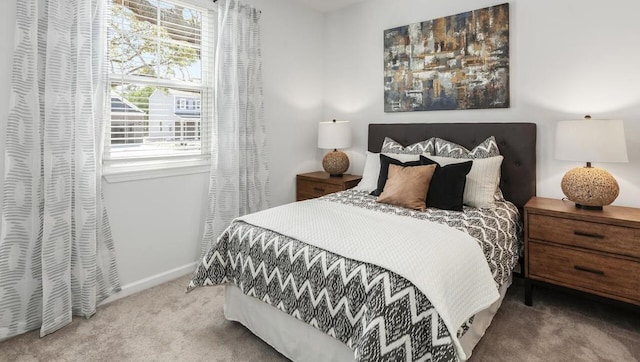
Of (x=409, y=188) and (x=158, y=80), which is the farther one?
(x=158, y=80)

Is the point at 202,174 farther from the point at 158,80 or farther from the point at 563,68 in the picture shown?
the point at 563,68

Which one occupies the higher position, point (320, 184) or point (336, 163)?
point (336, 163)

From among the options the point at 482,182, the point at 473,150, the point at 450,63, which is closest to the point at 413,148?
the point at 473,150

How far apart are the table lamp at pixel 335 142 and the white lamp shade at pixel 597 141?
1.88 meters

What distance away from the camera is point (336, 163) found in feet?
11.9

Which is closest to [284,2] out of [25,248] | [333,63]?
[333,63]

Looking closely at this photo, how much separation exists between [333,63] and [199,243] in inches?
94.1

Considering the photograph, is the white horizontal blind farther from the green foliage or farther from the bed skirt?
the bed skirt

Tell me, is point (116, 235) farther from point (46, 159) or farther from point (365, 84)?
point (365, 84)

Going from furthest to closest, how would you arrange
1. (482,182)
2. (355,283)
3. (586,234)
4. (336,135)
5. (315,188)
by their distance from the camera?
(315,188)
(336,135)
(482,182)
(586,234)
(355,283)

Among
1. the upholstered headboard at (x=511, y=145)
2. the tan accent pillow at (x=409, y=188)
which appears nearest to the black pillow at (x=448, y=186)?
the tan accent pillow at (x=409, y=188)

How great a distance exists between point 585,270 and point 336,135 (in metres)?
2.24

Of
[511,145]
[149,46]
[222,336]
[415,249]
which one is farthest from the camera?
[511,145]

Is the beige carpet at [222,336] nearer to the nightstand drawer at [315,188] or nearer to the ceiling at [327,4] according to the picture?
the nightstand drawer at [315,188]
